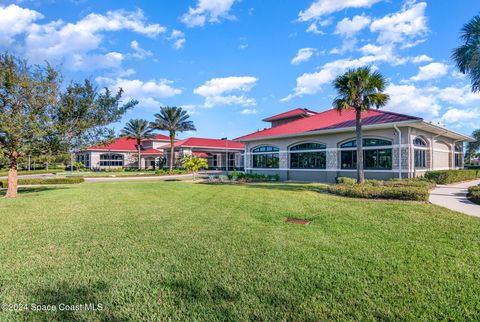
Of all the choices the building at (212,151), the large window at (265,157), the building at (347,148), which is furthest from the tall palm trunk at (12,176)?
the building at (212,151)

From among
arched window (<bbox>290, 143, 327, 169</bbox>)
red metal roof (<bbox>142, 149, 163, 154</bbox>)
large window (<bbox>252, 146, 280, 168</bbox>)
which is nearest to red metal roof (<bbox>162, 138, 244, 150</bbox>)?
red metal roof (<bbox>142, 149, 163, 154</bbox>)

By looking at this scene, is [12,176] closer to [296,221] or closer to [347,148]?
[296,221]

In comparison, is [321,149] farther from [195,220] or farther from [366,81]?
[195,220]

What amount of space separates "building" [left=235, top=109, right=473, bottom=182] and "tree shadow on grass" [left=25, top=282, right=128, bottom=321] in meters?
19.0

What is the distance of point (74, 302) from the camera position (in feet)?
12.0

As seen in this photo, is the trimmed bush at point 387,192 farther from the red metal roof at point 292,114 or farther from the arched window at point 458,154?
the arched window at point 458,154

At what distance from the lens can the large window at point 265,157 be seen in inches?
1066

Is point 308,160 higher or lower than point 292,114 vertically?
lower

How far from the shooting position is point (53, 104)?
549 inches

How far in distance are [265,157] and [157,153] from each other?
34585 mm

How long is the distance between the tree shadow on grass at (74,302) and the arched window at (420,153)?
70.3 feet

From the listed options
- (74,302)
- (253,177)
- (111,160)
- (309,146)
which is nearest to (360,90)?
(309,146)

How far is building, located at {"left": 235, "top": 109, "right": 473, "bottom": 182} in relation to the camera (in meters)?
18.7

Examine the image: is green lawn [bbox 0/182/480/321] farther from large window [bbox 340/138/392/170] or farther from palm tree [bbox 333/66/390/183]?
large window [bbox 340/138/392/170]
